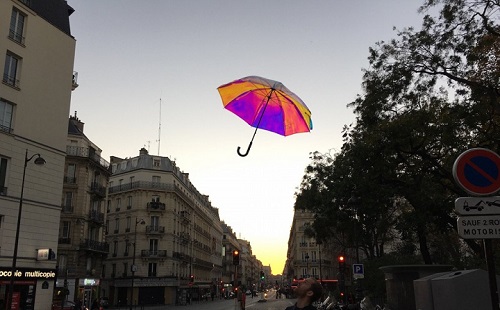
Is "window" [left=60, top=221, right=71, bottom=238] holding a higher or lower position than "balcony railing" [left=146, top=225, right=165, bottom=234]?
lower

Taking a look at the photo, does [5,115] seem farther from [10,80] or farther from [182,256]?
[182,256]

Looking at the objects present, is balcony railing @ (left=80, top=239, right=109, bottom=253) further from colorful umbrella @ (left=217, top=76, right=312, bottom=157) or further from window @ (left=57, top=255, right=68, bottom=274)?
colorful umbrella @ (left=217, top=76, right=312, bottom=157)

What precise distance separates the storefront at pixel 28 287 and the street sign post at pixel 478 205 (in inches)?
1003

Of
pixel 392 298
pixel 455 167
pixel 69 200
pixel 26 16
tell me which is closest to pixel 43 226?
pixel 26 16

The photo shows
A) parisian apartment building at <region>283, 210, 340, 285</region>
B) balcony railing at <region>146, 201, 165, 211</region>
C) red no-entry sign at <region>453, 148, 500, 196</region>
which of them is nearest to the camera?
red no-entry sign at <region>453, 148, 500, 196</region>

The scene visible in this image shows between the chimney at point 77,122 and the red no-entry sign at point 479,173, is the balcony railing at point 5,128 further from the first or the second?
the red no-entry sign at point 479,173

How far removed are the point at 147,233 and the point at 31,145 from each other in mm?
35390

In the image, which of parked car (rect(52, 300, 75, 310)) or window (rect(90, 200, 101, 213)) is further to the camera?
window (rect(90, 200, 101, 213))

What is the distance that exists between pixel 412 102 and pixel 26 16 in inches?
927

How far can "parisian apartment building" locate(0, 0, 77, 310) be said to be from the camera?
2509 centimetres

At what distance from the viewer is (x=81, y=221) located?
4397 cm

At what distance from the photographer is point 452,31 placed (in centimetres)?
1802

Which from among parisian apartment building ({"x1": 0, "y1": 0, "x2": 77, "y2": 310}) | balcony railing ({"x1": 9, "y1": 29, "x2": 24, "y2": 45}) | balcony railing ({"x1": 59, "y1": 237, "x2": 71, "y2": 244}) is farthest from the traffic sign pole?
balcony railing ({"x1": 59, "y1": 237, "x2": 71, "y2": 244})

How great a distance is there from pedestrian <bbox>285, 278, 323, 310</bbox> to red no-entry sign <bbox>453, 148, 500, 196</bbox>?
7.93ft
